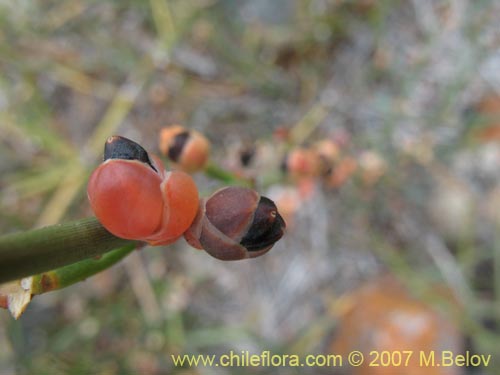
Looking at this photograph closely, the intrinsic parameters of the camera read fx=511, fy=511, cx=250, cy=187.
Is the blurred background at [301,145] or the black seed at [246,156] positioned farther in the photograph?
the blurred background at [301,145]

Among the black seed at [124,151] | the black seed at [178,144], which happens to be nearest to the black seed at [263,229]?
the black seed at [124,151]

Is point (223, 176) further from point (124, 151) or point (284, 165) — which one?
point (124, 151)

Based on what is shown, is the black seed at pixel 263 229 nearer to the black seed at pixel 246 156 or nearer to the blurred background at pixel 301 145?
the black seed at pixel 246 156

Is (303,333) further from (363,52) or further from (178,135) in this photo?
(178,135)

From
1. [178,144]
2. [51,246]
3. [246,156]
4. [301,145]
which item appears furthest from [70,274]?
[301,145]

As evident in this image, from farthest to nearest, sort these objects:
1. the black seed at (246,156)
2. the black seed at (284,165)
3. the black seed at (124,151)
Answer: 1. the black seed at (284,165)
2. the black seed at (246,156)
3. the black seed at (124,151)

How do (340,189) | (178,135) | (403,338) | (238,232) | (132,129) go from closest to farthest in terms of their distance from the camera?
(238,232), (178,135), (403,338), (340,189), (132,129)

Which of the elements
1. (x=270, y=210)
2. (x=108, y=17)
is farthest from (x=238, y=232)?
(x=108, y=17)
